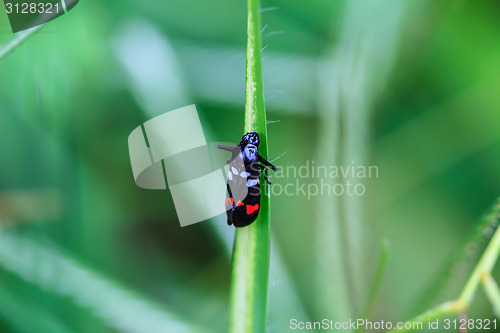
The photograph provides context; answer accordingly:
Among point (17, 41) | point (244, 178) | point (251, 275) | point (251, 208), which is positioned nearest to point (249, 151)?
point (244, 178)

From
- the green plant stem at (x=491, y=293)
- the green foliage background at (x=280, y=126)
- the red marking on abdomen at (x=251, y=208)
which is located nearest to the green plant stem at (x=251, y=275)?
the red marking on abdomen at (x=251, y=208)

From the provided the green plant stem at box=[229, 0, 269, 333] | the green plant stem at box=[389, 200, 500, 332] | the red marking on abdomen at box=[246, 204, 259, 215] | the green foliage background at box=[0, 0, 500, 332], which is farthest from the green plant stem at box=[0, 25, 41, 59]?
the green plant stem at box=[389, 200, 500, 332]

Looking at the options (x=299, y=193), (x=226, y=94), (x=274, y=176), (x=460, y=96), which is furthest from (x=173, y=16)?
(x=460, y=96)

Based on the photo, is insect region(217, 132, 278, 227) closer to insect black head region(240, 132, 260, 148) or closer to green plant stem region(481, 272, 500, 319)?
insect black head region(240, 132, 260, 148)

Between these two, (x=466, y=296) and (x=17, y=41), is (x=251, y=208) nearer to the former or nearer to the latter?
(x=466, y=296)

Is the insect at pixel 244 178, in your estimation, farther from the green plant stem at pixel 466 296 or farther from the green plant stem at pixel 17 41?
the green plant stem at pixel 17 41

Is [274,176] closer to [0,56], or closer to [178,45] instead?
[178,45]
